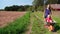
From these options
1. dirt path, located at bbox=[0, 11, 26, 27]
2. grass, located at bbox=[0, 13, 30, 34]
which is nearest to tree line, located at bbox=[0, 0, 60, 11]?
dirt path, located at bbox=[0, 11, 26, 27]

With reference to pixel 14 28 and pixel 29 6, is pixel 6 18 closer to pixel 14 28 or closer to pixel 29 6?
pixel 14 28

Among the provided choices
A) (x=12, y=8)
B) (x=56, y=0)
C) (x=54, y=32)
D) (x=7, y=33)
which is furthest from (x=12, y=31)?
(x=56, y=0)

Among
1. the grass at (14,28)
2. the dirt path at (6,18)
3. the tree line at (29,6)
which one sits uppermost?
the grass at (14,28)

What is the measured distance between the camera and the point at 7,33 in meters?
10.8

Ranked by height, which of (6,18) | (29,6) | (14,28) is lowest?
(29,6)

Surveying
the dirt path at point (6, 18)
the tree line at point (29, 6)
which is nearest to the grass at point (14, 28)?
the dirt path at point (6, 18)

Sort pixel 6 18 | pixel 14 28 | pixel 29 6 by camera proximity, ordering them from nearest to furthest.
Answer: pixel 14 28, pixel 6 18, pixel 29 6

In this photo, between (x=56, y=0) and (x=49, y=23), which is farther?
(x=56, y=0)

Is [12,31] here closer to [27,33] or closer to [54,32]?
[27,33]

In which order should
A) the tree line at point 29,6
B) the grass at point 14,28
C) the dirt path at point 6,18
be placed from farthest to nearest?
the tree line at point 29,6 < the dirt path at point 6,18 < the grass at point 14,28

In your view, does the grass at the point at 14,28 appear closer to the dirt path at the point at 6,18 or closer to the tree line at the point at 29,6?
the dirt path at the point at 6,18

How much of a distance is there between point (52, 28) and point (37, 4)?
230ft

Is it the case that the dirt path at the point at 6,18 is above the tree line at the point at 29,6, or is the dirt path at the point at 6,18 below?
above

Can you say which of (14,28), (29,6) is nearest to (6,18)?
(14,28)
